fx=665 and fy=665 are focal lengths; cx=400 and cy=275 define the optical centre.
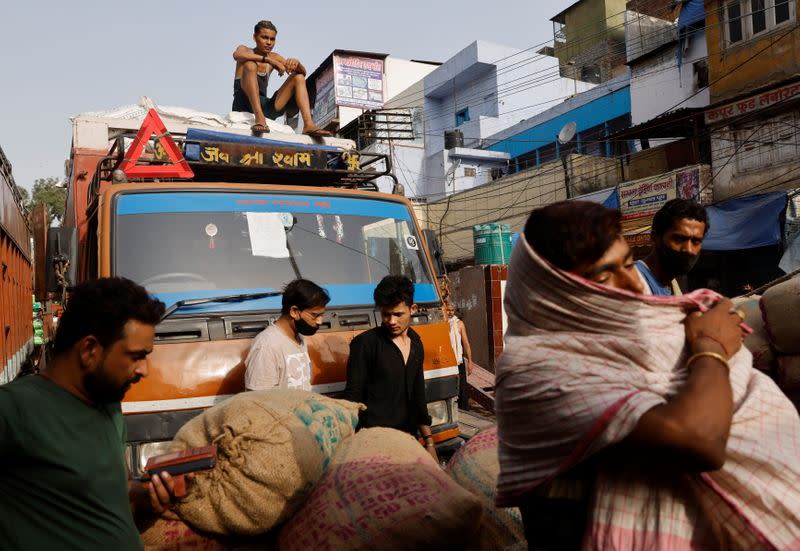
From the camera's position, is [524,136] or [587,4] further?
[587,4]

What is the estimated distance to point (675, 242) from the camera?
3.12 meters

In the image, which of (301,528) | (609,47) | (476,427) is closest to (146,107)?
(476,427)

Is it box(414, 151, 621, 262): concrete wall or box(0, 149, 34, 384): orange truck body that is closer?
box(0, 149, 34, 384): orange truck body

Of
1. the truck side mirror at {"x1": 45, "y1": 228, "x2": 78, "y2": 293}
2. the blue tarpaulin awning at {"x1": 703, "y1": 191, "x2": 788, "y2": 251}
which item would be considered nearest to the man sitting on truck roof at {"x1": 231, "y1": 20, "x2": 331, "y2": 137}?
the truck side mirror at {"x1": 45, "y1": 228, "x2": 78, "y2": 293}

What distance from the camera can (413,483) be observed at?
86.1 inches

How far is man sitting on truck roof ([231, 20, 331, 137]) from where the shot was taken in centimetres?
578

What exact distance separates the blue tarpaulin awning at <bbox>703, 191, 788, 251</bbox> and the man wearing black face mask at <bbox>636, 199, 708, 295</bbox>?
35.1ft

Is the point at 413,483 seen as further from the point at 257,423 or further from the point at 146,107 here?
the point at 146,107

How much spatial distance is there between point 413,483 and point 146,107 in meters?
4.72

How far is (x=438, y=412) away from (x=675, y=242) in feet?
5.56

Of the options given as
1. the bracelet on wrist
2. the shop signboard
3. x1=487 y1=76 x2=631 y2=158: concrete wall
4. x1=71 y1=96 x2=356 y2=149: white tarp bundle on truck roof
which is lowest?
the bracelet on wrist

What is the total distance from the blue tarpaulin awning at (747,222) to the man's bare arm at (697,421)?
12824mm

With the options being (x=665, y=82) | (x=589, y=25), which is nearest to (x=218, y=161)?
(x=665, y=82)

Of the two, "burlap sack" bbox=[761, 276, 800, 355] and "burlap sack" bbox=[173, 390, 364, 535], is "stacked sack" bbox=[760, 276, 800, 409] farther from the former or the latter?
"burlap sack" bbox=[173, 390, 364, 535]
